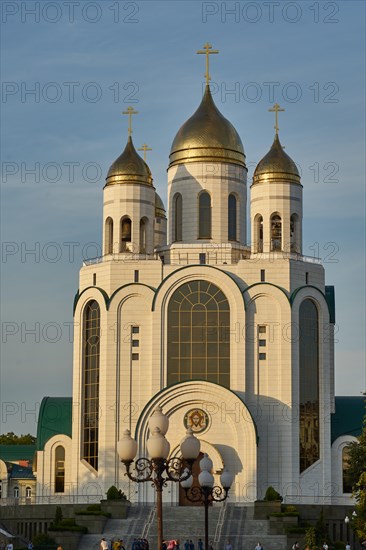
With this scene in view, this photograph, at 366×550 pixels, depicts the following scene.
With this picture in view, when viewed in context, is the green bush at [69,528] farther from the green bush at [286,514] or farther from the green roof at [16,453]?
the green roof at [16,453]

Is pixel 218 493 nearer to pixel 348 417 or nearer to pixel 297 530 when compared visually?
pixel 297 530

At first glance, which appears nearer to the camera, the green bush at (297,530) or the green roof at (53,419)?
the green bush at (297,530)

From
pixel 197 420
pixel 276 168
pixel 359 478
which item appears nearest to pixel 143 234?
pixel 276 168

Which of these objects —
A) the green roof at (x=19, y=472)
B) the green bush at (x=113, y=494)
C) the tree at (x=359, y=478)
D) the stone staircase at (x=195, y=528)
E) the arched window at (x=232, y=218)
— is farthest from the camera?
the green roof at (x=19, y=472)

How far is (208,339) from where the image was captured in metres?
49.0

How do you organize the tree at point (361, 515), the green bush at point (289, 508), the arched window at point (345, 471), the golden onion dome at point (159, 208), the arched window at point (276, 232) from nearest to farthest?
the tree at point (361, 515) < the green bush at point (289, 508) < the arched window at point (345, 471) < the arched window at point (276, 232) < the golden onion dome at point (159, 208)

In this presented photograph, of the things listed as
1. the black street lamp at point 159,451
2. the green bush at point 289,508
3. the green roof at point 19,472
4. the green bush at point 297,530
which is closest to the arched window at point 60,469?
the green bush at point 289,508

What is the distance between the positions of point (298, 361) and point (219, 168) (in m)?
8.52

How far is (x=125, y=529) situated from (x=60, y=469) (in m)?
8.67

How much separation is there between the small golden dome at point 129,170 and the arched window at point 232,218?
3.33 m

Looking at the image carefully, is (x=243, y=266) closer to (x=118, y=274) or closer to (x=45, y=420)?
(x=118, y=274)

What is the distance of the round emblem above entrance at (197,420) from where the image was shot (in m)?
47.6

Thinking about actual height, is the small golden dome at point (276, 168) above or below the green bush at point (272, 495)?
above


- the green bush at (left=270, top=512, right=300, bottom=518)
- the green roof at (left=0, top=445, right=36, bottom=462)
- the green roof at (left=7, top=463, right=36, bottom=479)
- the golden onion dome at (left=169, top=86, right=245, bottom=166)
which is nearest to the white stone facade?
the golden onion dome at (left=169, top=86, right=245, bottom=166)
